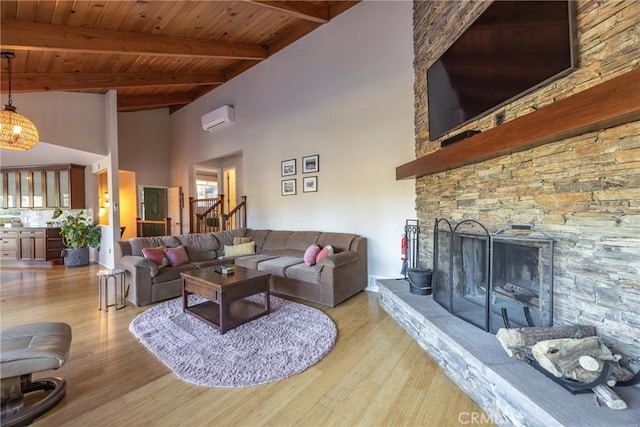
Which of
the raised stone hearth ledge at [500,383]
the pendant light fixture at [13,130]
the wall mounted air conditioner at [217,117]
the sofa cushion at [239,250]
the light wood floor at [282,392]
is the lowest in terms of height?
the light wood floor at [282,392]

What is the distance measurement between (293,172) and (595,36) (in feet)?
14.0

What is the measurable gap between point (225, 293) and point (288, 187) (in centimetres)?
293

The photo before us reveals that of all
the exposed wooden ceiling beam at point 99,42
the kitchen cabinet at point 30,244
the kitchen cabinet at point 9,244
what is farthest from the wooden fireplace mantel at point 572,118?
the kitchen cabinet at point 9,244

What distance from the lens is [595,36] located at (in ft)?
5.06

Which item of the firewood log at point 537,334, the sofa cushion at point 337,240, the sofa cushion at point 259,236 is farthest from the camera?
the sofa cushion at point 259,236

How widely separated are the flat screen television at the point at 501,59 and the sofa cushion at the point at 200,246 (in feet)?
13.1

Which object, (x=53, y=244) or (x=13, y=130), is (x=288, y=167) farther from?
(x=53, y=244)

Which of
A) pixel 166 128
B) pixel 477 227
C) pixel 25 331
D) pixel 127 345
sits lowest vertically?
pixel 127 345

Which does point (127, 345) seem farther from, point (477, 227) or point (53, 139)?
point (53, 139)

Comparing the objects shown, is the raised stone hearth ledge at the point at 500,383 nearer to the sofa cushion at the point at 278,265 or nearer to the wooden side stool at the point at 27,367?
the sofa cushion at the point at 278,265

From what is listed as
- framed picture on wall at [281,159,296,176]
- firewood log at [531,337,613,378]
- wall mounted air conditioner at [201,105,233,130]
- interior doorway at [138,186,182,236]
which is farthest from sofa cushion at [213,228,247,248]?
firewood log at [531,337,613,378]

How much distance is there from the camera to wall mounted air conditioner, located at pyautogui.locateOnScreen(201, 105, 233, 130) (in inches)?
254

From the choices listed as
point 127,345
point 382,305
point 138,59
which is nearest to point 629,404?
point 382,305

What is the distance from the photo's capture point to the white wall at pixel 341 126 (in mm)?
3969
